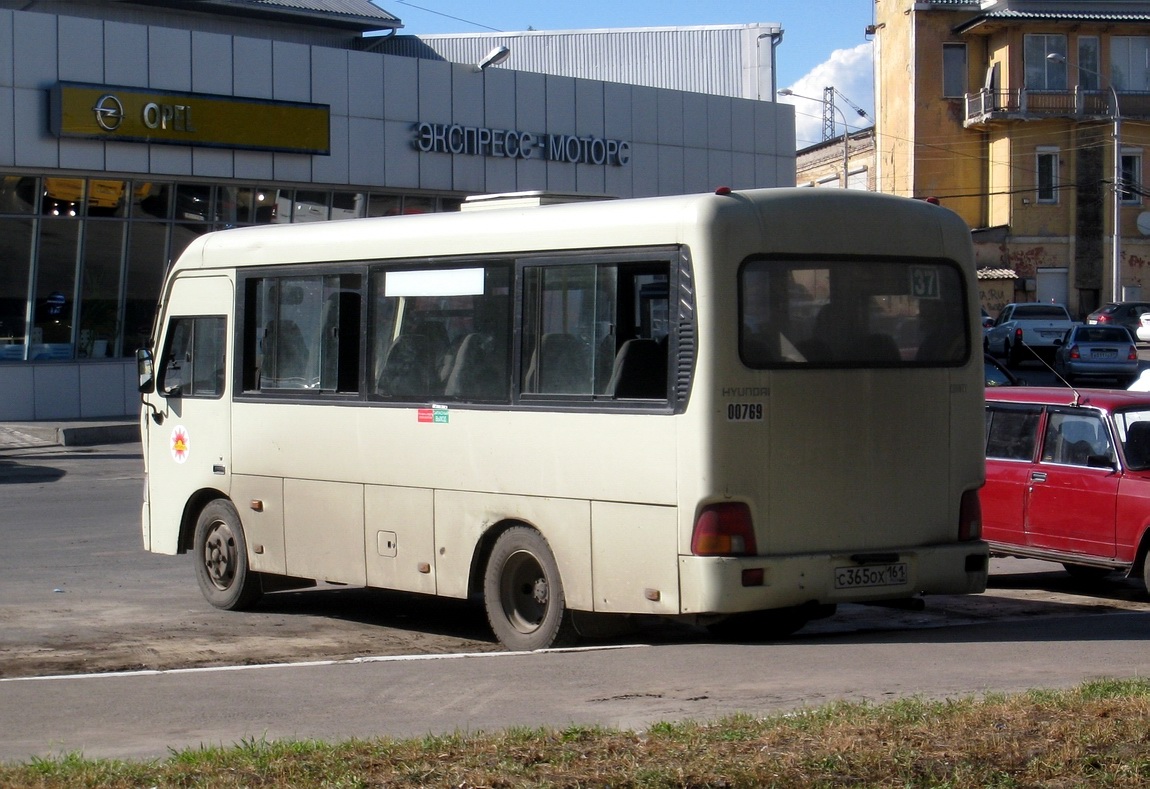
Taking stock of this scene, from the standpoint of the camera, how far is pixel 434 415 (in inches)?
386

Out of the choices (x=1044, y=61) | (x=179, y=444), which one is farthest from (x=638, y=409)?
(x=1044, y=61)

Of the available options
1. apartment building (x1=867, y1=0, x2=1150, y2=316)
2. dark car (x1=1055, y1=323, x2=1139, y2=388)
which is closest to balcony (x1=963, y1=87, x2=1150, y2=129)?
apartment building (x1=867, y1=0, x2=1150, y2=316)

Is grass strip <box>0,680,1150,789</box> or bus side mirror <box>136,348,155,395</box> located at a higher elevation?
bus side mirror <box>136,348,155,395</box>

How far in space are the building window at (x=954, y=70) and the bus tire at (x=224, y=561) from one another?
5600 cm

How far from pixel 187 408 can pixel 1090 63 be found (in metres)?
57.7

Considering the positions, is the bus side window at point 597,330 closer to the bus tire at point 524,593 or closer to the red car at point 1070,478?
the bus tire at point 524,593

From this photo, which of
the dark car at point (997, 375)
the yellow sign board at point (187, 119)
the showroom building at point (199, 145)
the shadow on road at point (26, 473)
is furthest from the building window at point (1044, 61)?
the shadow on road at point (26, 473)

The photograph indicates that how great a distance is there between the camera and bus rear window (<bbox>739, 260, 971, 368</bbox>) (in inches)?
340

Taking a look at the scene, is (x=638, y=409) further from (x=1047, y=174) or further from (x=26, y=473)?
(x=1047, y=174)

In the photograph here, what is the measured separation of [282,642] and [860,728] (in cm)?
512

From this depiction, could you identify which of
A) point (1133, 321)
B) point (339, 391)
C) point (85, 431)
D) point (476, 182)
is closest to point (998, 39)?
point (1133, 321)

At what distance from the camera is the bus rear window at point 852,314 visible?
8633 mm

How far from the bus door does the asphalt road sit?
0.84 m

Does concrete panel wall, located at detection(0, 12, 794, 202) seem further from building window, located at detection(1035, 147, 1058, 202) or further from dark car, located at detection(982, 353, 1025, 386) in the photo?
building window, located at detection(1035, 147, 1058, 202)
